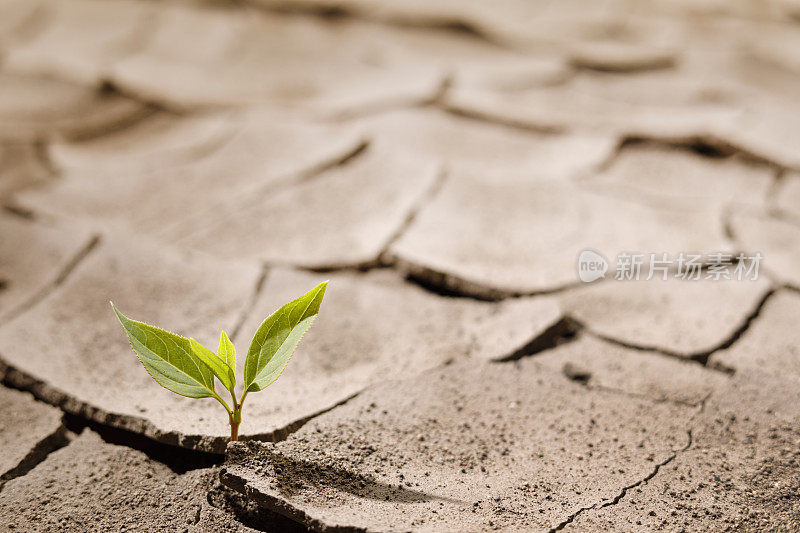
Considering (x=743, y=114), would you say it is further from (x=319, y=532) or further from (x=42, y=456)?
(x=42, y=456)

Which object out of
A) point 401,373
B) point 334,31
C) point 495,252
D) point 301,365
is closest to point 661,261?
point 495,252

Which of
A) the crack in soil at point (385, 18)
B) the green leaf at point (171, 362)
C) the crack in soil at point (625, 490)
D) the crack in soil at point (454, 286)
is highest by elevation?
the crack in soil at point (385, 18)

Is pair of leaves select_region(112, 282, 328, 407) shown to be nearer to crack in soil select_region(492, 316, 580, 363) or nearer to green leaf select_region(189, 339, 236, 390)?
green leaf select_region(189, 339, 236, 390)

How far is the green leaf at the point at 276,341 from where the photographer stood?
0.81 m

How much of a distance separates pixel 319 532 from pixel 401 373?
348 mm

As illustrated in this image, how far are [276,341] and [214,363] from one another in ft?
0.26

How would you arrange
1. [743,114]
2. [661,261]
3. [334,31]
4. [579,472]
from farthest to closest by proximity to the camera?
[334,31] → [743,114] → [661,261] → [579,472]

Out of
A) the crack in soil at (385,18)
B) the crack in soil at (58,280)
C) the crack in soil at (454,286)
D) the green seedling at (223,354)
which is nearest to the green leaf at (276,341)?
the green seedling at (223,354)

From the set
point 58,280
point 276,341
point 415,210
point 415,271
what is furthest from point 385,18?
point 276,341

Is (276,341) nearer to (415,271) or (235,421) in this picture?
(235,421)

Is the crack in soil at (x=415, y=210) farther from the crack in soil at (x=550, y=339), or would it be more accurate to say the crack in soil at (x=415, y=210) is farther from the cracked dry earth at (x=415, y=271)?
the crack in soil at (x=550, y=339)

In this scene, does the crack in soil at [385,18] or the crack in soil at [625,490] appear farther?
the crack in soil at [385,18]

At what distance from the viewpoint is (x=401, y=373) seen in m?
1.07

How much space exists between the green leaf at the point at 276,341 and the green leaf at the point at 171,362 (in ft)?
0.18
